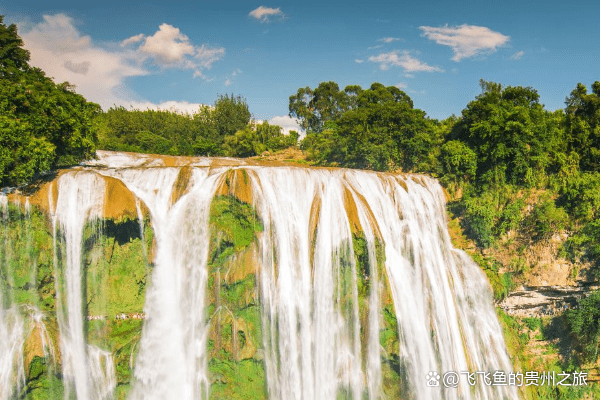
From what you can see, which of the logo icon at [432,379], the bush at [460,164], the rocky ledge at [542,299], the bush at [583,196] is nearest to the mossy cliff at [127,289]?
the logo icon at [432,379]

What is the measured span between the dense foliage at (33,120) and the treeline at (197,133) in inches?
551

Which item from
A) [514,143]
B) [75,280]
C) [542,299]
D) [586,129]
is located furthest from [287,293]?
[586,129]

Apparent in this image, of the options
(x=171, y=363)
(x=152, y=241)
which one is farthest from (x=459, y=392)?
(x=152, y=241)

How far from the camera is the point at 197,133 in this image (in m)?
41.9

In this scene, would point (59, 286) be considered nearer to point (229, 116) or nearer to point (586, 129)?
point (586, 129)

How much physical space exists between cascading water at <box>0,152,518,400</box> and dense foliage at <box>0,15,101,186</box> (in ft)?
3.51

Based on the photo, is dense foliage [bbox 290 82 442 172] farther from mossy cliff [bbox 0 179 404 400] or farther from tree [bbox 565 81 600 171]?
mossy cliff [bbox 0 179 404 400]

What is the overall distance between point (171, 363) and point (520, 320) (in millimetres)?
16139

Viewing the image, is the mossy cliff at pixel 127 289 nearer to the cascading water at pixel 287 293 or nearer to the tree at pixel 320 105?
the cascading water at pixel 287 293

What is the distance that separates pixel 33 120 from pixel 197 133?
31165mm

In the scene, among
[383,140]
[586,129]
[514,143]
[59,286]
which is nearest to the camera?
[59,286]

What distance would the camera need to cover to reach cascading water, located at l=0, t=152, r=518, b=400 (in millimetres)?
11305

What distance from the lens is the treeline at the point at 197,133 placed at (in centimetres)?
3259

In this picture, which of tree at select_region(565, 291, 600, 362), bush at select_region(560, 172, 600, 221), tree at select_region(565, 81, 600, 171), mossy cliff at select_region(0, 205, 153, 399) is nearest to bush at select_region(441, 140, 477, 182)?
bush at select_region(560, 172, 600, 221)
